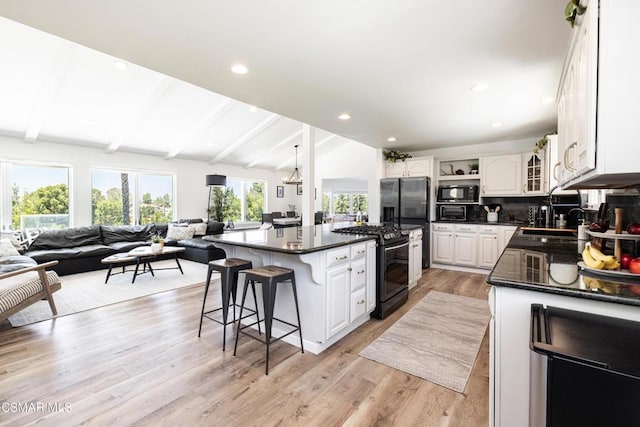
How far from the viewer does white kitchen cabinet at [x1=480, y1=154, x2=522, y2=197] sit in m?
4.97

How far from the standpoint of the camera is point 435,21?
1.87 metres

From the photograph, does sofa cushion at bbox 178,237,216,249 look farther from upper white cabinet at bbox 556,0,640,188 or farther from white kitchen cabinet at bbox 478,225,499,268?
upper white cabinet at bbox 556,0,640,188

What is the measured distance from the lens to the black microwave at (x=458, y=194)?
17.6ft

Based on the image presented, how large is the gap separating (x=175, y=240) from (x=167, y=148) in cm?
238

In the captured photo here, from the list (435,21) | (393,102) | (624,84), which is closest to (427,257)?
(393,102)

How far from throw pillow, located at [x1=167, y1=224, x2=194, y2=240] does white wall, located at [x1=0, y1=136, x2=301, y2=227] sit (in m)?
1.39

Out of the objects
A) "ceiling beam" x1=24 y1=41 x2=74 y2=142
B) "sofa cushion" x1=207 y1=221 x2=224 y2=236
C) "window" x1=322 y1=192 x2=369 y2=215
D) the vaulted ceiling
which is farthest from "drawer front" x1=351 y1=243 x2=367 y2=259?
"window" x1=322 y1=192 x2=369 y2=215

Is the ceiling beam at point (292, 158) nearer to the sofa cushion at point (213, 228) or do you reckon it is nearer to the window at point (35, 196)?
the sofa cushion at point (213, 228)

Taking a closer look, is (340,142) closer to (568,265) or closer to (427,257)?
(427,257)

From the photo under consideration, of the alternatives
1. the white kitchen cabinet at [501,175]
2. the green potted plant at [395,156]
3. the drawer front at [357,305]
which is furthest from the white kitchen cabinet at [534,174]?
the drawer front at [357,305]

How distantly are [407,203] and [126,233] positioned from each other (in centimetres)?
582

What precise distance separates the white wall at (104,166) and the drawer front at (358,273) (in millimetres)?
6265

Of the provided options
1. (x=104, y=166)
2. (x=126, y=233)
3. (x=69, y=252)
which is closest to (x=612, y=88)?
(x=69, y=252)

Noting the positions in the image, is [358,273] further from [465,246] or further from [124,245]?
[124,245]
